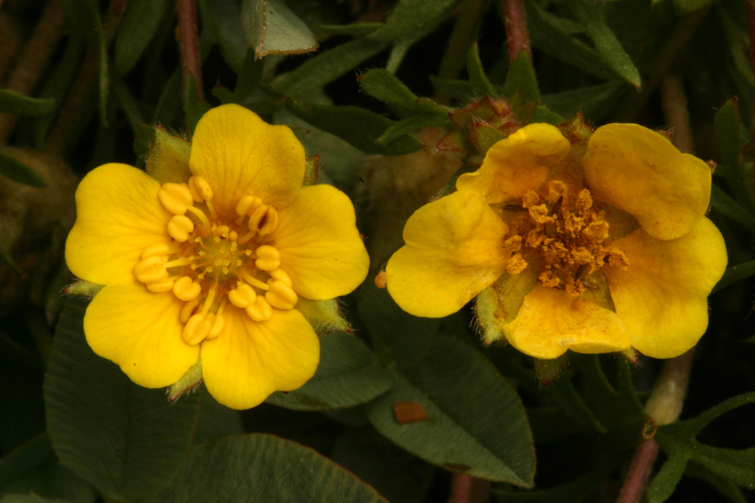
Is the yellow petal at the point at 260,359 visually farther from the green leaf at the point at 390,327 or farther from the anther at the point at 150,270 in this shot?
the green leaf at the point at 390,327

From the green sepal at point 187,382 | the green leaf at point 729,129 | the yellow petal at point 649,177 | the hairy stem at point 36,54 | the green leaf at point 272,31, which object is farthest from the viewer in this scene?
the hairy stem at point 36,54

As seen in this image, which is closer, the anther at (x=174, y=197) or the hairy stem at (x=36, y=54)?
the anther at (x=174, y=197)

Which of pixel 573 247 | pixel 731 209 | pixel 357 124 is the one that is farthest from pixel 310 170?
pixel 731 209

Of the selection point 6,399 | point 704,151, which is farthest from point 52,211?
point 704,151

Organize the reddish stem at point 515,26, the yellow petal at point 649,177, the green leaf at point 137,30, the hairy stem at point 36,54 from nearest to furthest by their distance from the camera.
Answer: the yellow petal at point 649,177, the reddish stem at point 515,26, the green leaf at point 137,30, the hairy stem at point 36,54

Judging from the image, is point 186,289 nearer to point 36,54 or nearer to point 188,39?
point 188,39

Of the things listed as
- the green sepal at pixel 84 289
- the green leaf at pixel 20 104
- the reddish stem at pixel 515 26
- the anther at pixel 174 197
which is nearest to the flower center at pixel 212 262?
A: the anther at pixel 174 197

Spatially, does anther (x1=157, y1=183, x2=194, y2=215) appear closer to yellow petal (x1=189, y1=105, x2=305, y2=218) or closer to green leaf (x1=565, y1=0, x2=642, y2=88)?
yellow petal (x1=189, y1=105, x2=305, y2=218)
